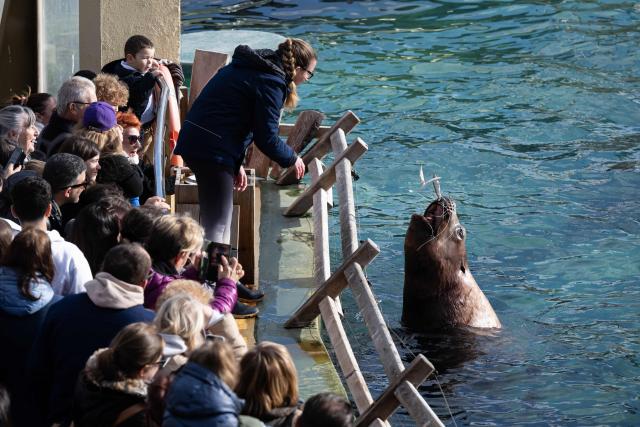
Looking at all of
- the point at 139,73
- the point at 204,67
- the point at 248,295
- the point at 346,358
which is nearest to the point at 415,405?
the point at 346,358

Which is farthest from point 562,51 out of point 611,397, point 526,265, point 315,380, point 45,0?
point 315,380

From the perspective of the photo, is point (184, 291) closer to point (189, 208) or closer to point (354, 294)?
point (354, 294)

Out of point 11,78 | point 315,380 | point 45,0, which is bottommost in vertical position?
point 315,380

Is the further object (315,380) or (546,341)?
(546,341)

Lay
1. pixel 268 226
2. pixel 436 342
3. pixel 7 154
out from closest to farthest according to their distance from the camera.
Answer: pixel 7 154 < pixel 436 342 < pixel 268 226

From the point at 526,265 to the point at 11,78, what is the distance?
514 centimetres

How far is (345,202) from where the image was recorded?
787cm

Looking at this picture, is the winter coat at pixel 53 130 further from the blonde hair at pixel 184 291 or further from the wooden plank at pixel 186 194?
the blonde hair at pixel 184 291

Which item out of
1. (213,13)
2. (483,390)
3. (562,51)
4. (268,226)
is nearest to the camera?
(483,390)

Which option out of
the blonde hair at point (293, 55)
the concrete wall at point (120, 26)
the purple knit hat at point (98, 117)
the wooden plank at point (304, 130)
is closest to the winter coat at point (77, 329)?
the purple knit hat at point (98, 117)

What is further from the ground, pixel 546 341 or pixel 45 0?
pixel 45 0

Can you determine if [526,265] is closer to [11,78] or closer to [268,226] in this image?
[268,226]

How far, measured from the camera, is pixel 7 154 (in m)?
6.42

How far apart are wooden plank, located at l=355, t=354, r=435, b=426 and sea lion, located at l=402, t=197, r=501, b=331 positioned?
8.23 ft
